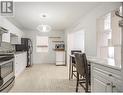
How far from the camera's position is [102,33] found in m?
3.96

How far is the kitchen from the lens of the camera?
2234 millimetres

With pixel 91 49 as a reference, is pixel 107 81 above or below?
below

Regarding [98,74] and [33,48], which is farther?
[33,48]

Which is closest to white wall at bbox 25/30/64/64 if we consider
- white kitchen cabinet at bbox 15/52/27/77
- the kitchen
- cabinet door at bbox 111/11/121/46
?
the kitchen

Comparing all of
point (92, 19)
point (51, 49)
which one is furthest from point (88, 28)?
point (51, 49)

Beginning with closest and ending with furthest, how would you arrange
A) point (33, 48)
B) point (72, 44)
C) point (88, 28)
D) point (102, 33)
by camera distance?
point (102, 33), point (88, 28), point (72, 44), point (33, 48)

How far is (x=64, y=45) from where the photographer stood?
9133 mm

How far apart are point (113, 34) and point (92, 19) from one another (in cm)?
125

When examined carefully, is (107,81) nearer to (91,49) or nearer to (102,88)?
(102,88)

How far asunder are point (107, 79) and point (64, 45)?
289 inches

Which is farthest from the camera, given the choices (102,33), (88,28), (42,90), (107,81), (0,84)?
(88,28)

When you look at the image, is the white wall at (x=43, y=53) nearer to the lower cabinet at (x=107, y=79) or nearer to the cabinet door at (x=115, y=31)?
the cabinet door at (x=115, y=31)

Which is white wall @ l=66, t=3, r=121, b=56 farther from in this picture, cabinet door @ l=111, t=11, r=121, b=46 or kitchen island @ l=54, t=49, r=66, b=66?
kitchen island @ l=54, t=49, r=66, b=66

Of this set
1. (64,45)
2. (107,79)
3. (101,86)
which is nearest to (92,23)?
(101,86)
